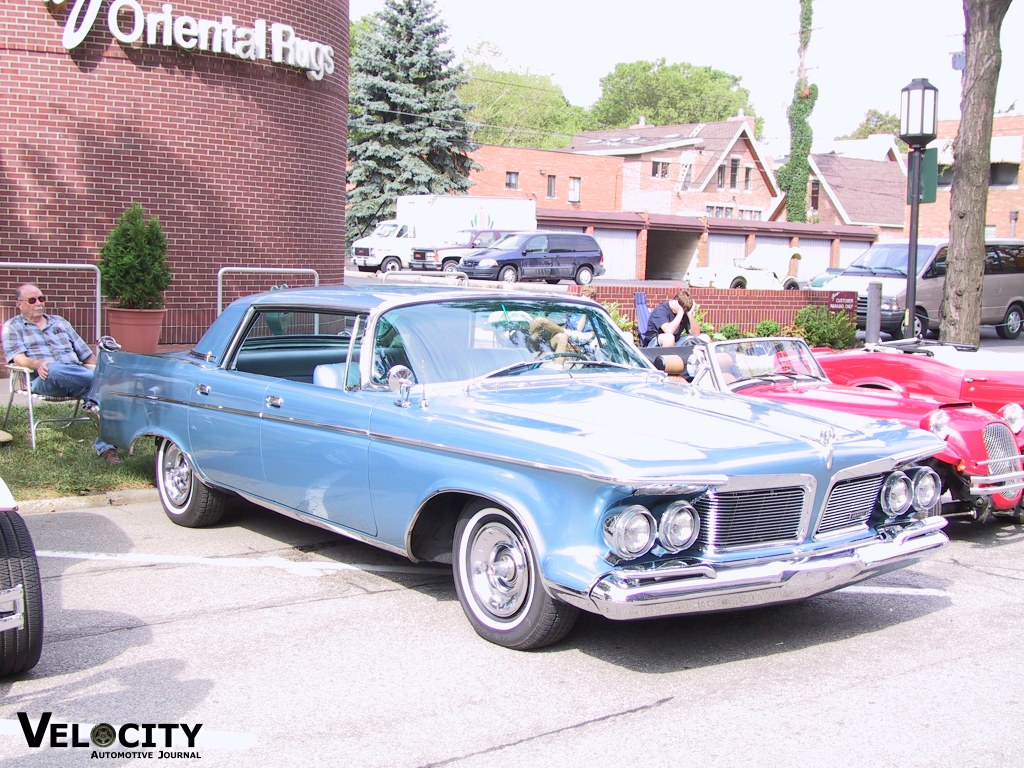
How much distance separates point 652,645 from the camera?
5.24 meters

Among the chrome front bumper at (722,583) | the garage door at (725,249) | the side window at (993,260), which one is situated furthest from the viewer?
the garage door at (725,249)

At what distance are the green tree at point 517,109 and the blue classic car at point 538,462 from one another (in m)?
76.1

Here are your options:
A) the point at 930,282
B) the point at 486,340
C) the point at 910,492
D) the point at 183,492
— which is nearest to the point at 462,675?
the point at 486,340

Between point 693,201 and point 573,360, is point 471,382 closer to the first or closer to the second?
point 573,360

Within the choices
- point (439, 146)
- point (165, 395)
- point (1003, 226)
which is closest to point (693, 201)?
point (1003, 226)

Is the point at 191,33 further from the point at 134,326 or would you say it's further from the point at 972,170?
the point at 972,170

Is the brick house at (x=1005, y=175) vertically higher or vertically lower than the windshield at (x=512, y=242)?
higher

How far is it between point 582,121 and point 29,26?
100805 mm

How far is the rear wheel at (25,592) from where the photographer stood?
4457 mm

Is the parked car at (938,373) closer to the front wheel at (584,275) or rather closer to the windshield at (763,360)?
the windshield at (763,360)

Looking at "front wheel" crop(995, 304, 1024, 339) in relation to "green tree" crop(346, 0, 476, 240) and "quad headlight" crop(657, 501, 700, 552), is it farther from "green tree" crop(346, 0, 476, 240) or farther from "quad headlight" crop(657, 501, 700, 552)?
"green tree" crop(346, 0, 476, 240)

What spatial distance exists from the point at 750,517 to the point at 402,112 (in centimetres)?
3881

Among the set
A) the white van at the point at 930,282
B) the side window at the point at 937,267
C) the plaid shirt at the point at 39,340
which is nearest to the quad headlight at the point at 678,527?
the plaid shirt at the point at 39,340

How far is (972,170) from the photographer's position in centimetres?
1402
